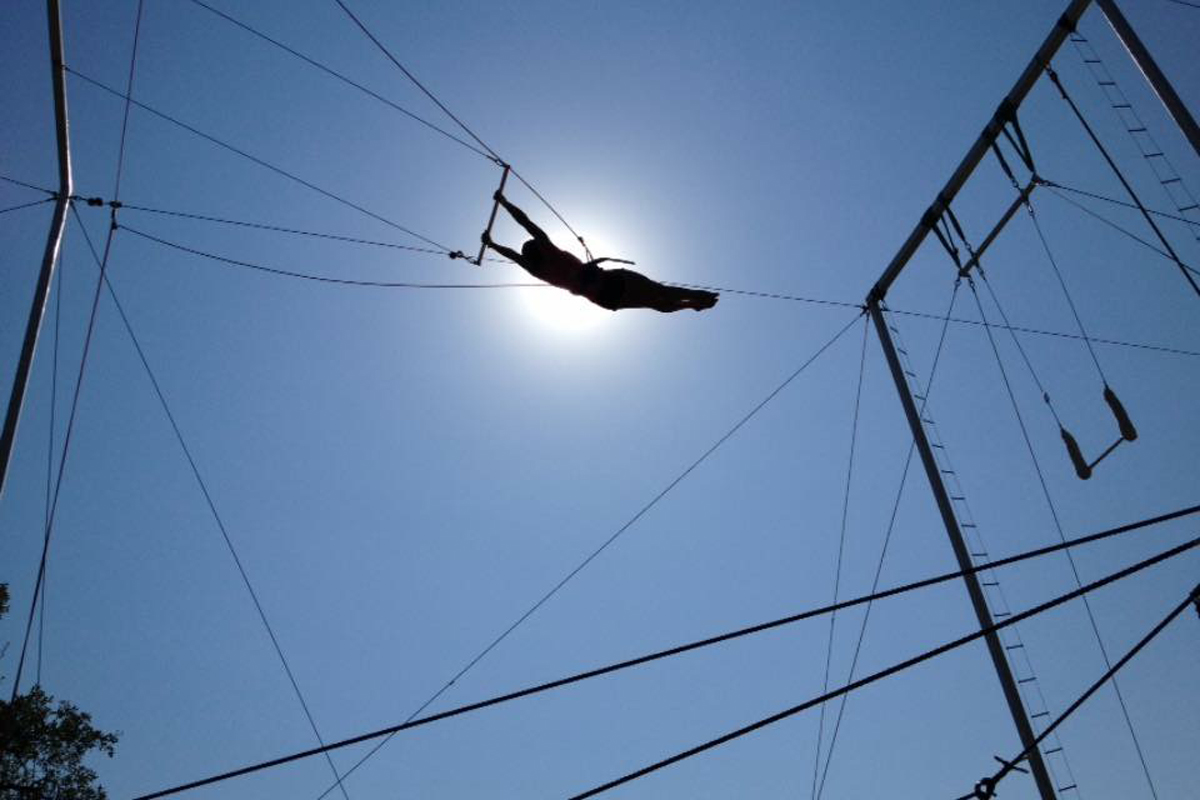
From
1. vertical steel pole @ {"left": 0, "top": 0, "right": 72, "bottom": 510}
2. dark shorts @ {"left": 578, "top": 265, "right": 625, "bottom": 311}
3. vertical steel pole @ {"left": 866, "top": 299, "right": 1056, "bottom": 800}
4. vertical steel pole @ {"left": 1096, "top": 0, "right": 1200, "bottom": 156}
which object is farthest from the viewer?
dark shorts @ {"left": 578, "top": 265, "right": 625, "bottom": 311}

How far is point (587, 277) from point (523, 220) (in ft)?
3.56

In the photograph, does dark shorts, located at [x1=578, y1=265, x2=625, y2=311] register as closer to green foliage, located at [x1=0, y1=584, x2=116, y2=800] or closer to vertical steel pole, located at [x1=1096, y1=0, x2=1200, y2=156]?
vertical steel pole, located at [x1=1096, y1=0, x2=1200, y2=156]

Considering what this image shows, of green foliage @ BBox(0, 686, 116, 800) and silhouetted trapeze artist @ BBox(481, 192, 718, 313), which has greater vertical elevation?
silhouetted trapeze artist @ BBox(481, 192, 718, 313)

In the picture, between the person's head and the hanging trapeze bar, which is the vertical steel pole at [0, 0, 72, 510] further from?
the hanging trapeze bar

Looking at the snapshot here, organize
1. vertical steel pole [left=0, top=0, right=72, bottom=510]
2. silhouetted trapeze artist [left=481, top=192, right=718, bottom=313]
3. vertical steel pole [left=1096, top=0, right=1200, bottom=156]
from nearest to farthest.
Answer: vertical steel pole [left=0, top=0, right=72, bottom=510] < vertical steel pole [left=1096, top=0, right=1200, bottom=156] < silhouetted trapeze artist [left=481, top=192, right=718, bottom=313]

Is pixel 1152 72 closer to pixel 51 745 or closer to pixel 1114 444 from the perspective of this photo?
pixel 1114 444

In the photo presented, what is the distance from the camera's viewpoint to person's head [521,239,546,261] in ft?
28.9

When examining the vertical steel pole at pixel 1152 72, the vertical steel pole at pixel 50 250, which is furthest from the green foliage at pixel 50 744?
the vertical steel pole at pixel 1152 72

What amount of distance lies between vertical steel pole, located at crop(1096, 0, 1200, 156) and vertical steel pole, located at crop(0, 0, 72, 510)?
397 inches

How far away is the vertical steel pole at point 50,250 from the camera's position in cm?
605

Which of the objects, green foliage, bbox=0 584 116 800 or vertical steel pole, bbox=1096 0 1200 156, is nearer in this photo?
vertical steel pole, bbox=1096 0 1200 156

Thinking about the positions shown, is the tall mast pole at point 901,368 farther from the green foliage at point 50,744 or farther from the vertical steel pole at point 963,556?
the green foliage at point 50,744

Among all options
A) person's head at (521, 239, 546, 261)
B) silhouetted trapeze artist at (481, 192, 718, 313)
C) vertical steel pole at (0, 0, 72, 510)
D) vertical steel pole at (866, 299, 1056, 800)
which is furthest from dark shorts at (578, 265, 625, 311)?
vertical steel pole at (0, 0, 72, 510)

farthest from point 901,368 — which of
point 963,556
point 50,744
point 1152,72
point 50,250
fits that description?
point 50,744
